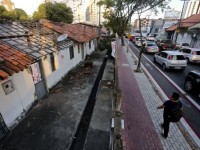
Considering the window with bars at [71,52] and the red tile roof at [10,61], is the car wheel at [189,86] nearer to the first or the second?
the red tile roof at [10,61]

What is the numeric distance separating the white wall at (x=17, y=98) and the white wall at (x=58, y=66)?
1.60 meters

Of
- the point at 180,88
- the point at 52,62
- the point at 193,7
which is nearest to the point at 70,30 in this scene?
the point at 52,62

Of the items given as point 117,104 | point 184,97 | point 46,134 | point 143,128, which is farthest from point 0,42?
point 184,97

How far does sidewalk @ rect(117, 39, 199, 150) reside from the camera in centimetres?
546

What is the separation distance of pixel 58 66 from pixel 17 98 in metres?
4.56

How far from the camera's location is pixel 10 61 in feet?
19.0

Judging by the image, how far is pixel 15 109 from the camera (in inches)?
257

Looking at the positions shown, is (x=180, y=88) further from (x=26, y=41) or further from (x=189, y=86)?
(x=26, y=41)

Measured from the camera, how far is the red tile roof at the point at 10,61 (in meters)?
5.20

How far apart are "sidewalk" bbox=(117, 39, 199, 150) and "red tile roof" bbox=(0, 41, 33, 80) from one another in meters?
5.02

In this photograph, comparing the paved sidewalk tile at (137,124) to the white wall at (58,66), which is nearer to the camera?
the paved sidewalk tile at (137,124)

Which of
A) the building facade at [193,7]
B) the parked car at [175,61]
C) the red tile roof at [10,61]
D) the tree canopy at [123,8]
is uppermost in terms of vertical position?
the building facade at [193,7]

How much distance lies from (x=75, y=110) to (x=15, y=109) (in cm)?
282

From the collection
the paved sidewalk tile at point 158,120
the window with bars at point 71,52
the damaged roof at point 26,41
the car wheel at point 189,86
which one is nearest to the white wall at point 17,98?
the damaged roof at point 26,41
